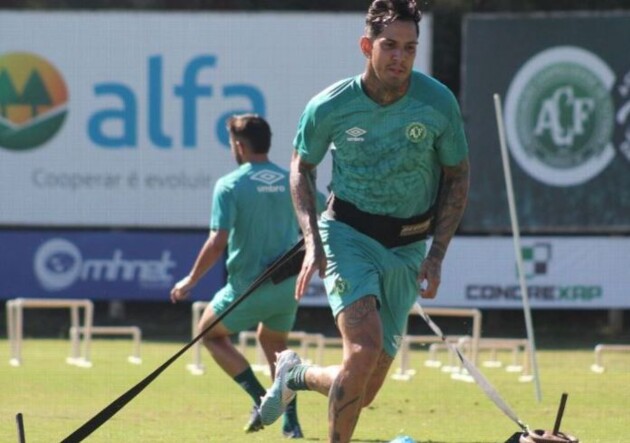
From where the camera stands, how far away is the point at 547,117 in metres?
25.7

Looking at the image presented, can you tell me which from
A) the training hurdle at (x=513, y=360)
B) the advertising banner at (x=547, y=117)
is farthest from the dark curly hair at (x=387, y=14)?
the advertising banner at (x=547, y=117)

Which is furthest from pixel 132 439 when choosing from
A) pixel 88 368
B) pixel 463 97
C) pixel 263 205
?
pixel 463 97

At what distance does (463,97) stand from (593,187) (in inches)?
93.4

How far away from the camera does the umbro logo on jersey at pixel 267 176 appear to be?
11727 mm

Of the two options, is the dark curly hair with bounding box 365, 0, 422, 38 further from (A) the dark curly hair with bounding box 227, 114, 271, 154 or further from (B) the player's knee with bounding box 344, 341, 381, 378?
(A) the dark curly hair with bounding box 227, 114, 271, 154

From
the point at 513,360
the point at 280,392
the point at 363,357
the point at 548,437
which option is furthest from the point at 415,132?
the point at 513,360

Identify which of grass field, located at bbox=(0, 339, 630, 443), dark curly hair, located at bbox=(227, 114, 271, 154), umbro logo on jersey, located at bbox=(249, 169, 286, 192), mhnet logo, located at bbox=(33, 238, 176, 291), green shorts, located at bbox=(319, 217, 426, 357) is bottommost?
mhnet logo, located at bbox=(33, 238, 176, 291)

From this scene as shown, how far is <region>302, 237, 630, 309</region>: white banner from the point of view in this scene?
25.1 m

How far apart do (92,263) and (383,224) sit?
1798 cm

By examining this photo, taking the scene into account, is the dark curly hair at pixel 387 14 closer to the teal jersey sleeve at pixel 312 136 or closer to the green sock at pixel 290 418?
the teal jersey sleeve at pixel 312 136

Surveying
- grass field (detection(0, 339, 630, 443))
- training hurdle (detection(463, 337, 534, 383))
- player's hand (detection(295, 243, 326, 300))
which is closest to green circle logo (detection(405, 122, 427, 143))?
player's hand (detection(295, 243, 326, 300))

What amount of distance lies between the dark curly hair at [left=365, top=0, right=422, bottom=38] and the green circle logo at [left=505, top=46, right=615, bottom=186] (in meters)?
17.7

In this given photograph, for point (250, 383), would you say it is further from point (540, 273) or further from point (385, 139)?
point (540, 273)

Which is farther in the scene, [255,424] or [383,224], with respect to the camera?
[255,424]
